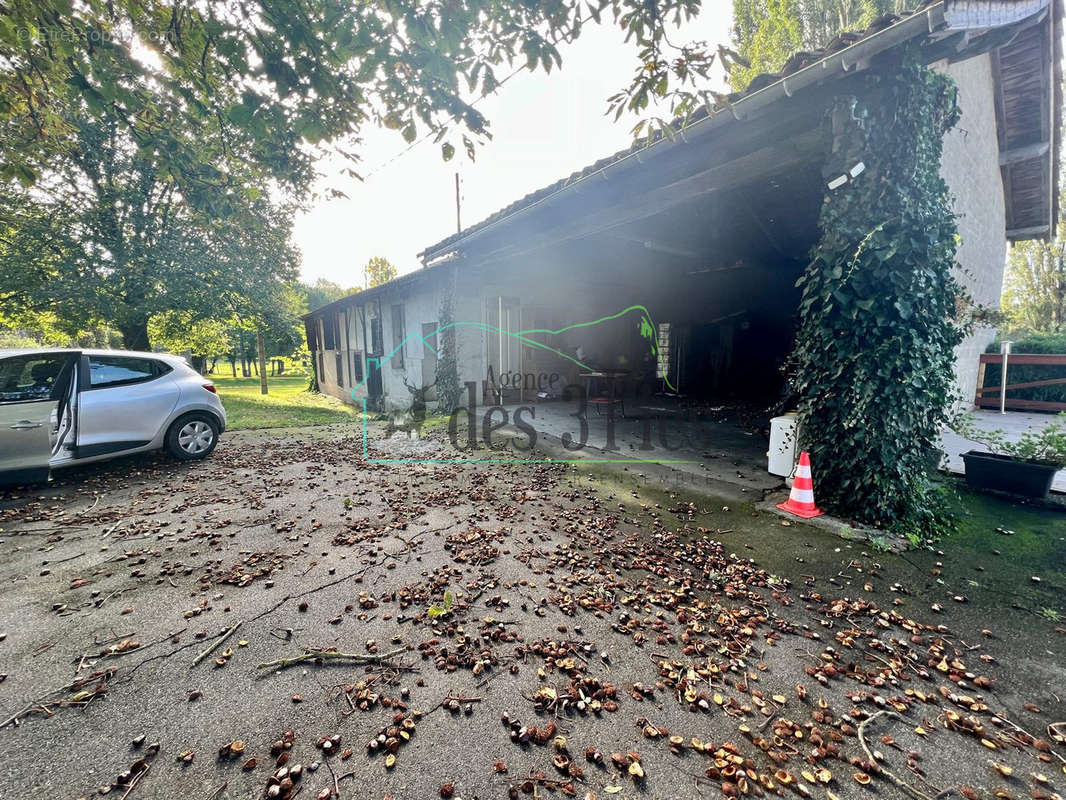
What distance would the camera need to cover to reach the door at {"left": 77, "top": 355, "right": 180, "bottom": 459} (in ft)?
15.0

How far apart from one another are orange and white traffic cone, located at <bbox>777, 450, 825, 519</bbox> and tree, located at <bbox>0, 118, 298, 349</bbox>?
12.3 meters

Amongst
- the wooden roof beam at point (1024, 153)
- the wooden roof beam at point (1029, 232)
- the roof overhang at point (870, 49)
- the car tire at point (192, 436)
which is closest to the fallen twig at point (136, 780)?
the roof overhang at point (870, 49)

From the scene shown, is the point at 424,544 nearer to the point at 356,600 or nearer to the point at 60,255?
the point at 356,600

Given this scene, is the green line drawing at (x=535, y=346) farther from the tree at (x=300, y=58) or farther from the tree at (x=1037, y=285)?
the tree at (x=1037, y=285)

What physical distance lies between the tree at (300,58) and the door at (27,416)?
8.30 ft

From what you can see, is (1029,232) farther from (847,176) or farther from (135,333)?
(135,333)

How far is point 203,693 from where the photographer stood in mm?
1859

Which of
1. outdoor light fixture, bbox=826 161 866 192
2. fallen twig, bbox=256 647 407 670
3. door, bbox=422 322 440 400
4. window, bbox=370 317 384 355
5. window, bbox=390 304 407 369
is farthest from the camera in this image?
window, bbox=370 317 384 355

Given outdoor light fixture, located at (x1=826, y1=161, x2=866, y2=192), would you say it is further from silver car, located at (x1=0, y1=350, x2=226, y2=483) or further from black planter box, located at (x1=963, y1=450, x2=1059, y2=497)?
silver car, located at (x1=0, y1=350, x2=226, y2=483)

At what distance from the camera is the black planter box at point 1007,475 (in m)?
3.74

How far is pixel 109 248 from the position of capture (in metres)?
11.7

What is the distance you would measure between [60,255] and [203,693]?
1556 cm

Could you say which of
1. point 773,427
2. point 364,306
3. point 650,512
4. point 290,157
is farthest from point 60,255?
point 773,427

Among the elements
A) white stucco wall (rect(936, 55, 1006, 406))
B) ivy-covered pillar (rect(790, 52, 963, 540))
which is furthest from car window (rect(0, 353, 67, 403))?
white stucco wall (rect(936, 55, 1006, 406))
